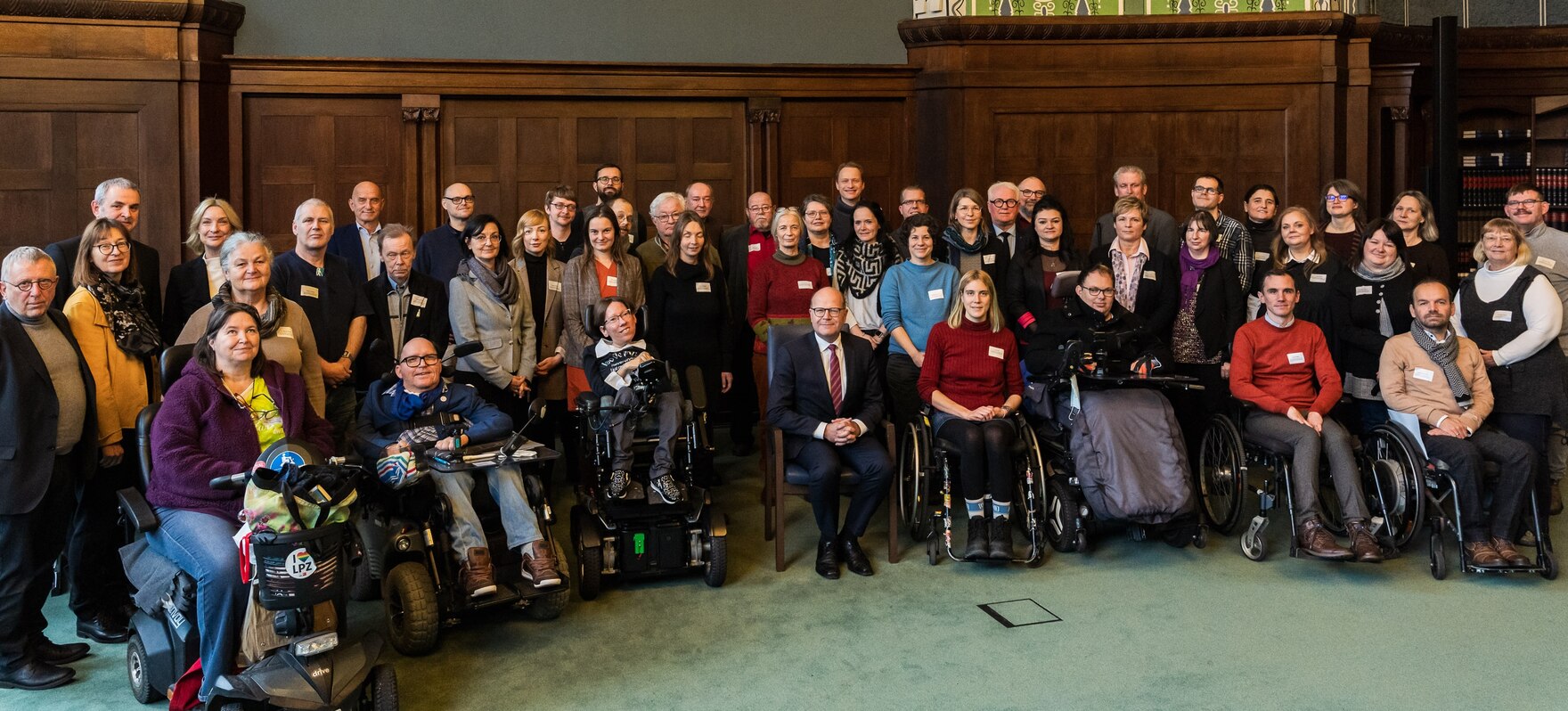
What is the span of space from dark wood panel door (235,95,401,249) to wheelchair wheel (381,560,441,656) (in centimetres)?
411

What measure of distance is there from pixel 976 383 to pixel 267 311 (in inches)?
106

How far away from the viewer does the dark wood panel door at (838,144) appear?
26.3 feet

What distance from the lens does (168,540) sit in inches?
135

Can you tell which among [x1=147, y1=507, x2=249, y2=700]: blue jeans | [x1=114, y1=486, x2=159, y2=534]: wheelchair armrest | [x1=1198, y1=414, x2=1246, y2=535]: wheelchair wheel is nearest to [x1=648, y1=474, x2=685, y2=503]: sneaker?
[x1=147, y1=507, x2=249, y2=700]: blue jeans

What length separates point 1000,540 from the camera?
4754mm

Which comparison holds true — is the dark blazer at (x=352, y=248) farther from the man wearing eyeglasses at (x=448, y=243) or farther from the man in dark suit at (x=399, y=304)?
the man in dark suit at (x=399, y=304)

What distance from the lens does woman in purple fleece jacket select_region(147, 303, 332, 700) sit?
3.28m

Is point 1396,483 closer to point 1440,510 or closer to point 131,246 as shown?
point 1440,510

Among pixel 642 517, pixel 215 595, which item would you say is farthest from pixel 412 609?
pixel 642 517

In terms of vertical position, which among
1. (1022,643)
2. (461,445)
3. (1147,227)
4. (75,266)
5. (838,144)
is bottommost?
(1022,643)

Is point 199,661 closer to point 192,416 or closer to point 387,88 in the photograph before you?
point 192,416

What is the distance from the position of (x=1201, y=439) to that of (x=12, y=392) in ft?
14.7

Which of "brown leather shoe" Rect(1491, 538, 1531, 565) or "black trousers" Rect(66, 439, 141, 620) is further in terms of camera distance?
"brown leather shoe" Rect(1491, 538, 1531, 565)

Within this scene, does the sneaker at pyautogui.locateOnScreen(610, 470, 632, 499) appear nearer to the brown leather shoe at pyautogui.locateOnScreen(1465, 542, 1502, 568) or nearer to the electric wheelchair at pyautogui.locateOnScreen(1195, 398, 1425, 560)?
the electric wheelchair at pyautogui.locateOnScreen(1195, 398, 1425, 560)
